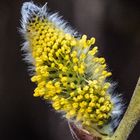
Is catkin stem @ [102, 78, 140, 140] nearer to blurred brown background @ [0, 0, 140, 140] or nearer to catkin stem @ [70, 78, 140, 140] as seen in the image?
catkin stem @ [70, 78, 140, 140]

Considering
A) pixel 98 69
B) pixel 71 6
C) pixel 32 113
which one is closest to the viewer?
pixel 98 69

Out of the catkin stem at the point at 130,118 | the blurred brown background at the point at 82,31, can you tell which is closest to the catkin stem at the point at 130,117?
the catkin stem at the point at 130,118

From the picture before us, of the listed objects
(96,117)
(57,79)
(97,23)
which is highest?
(97,23)

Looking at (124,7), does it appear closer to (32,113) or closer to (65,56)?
(32,113)

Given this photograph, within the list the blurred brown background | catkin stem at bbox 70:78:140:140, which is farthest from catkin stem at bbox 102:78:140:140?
the blurred brown background

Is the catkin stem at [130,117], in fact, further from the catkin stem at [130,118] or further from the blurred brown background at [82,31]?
the blurred brown background at [82,31]

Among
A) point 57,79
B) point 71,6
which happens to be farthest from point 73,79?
point 71,6

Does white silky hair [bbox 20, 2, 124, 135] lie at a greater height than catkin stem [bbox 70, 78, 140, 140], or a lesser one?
greater

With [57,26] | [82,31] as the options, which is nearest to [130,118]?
[57,26]

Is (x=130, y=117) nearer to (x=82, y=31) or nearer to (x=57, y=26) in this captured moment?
(x=57, y=26)
